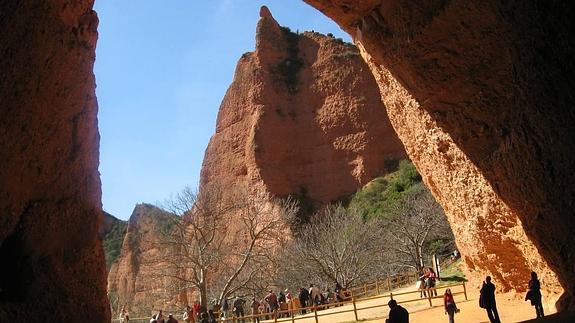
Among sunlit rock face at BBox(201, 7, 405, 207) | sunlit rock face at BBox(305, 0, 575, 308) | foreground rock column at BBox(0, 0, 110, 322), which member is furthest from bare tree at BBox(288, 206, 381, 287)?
foreground rock column at BBox(0, 0, 110, 322)

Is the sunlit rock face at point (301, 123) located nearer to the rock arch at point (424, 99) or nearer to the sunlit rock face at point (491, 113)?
the sunlit rock face at point (491, 113)

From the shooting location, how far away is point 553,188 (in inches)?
302

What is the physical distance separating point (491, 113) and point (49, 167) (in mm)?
7146

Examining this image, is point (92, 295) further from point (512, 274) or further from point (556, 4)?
point (512, 274)

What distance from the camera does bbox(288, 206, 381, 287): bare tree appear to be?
99.9 feet

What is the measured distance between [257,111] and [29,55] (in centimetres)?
5005

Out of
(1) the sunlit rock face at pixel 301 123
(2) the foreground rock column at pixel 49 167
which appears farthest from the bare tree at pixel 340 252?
(2) the foreground rock column at pixel 49 167

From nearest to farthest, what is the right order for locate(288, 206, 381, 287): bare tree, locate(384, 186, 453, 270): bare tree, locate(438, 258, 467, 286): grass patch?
locate(438, 258, 467, 286): grass patch, locate(288, 206, 381, 287): bare tree, locate(384, 186, 453, 270): bare tree

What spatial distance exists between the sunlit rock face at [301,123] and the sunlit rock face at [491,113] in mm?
38823

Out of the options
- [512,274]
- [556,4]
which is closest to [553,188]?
[556,4]

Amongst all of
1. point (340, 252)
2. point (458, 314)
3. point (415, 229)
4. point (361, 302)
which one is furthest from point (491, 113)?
point (415, 229)

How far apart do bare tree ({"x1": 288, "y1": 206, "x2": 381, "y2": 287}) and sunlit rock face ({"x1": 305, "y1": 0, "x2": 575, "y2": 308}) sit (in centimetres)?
1672

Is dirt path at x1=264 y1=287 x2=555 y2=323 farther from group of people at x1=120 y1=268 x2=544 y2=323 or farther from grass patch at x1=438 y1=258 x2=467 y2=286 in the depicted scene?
grass patch at x1=438 y1=258 x2=467 y2=286

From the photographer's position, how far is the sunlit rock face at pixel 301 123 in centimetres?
5275
